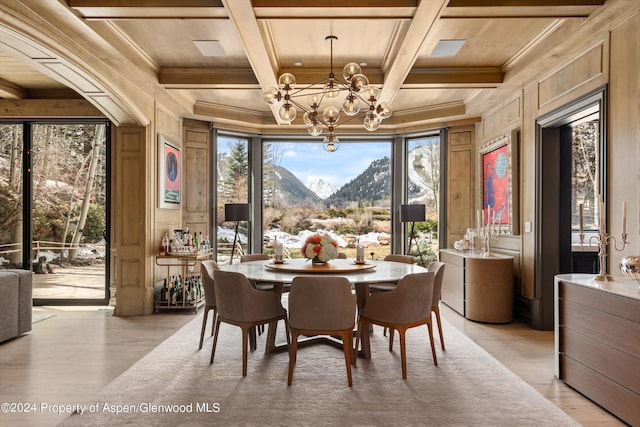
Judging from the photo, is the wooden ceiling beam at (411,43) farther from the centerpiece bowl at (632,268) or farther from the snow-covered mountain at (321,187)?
the snow-covered mountain at (321,187)

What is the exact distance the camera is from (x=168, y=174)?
538 centimetres

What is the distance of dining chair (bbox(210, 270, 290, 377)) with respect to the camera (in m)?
2.99

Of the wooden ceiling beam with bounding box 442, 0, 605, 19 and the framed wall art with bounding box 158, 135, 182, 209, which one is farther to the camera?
the framed wall art with bounding box 158, 135, 182, 209

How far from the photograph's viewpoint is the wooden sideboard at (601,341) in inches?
88.6

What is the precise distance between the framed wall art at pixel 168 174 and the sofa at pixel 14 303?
5.48 feet

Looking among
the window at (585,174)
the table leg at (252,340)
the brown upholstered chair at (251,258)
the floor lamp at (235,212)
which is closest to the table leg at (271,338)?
the table leg at (252,340)

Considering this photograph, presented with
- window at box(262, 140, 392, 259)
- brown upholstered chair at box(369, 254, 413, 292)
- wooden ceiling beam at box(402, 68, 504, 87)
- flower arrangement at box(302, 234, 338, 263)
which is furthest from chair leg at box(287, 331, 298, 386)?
window at box(262, 140, 392, 259)

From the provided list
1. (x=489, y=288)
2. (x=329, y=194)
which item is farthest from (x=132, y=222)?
(x=489, y=288)

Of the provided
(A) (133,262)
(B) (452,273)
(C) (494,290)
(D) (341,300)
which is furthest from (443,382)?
(A) (133,262)

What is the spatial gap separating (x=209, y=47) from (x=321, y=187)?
380 centimetres

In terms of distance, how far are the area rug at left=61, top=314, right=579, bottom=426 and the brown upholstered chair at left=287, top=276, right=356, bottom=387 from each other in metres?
0.24

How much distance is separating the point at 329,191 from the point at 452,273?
294 centimetres

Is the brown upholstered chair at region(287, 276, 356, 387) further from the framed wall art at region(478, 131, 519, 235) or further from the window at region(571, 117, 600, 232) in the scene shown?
the window at region(571, 117, 600, 232)

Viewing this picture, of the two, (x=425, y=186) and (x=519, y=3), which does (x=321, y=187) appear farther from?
(x=519, y=3)
